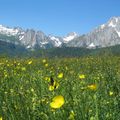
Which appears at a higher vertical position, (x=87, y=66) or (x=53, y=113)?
(x=87, y=66)

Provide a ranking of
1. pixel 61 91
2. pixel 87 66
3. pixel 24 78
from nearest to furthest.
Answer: pixel 61 91 → pixel 24 78 → pixel 87 66

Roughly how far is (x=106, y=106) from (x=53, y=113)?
845mm

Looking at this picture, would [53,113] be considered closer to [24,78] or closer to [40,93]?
[40,93]

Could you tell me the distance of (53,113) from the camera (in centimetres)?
365

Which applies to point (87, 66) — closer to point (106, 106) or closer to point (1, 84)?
point (1, 84)

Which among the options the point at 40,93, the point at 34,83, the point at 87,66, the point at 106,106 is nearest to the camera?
the point at 106,106

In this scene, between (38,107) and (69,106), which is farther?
(38,107)

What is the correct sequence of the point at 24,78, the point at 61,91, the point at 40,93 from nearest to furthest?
the point at 61,91 < the point at 40,93 < the point at 24,78

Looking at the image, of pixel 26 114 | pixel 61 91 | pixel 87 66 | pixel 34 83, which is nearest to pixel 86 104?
pixel 26 114

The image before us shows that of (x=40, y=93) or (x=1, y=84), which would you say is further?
(x=1, y=84)

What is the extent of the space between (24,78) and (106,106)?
187 inches

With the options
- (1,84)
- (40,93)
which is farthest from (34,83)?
(40,93)

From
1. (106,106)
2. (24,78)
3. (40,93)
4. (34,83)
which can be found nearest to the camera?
(106,106)

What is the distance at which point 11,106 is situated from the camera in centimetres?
431
